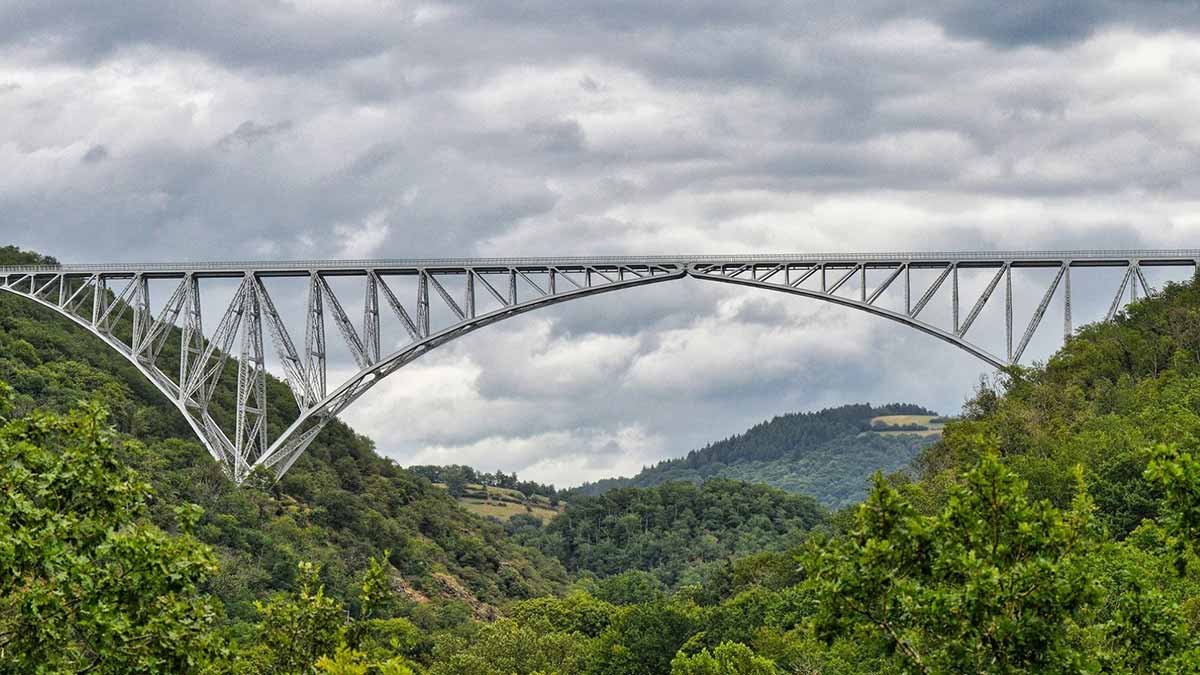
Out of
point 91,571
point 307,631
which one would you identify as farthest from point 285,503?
point 91,571

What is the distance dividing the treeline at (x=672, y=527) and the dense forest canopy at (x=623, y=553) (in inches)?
13.4

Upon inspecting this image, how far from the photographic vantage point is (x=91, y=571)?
19594 millimetres

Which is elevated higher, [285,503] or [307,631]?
[307,631]

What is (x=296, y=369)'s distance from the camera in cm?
6825

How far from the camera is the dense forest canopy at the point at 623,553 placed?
18.0 meters

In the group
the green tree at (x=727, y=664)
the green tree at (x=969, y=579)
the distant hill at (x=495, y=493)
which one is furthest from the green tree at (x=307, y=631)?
the distant hill at (x=495, y=493)

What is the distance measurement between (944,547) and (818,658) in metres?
36.4

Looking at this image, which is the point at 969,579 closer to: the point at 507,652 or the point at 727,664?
the point at 727,664

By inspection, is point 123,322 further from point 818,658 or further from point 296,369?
point 818,658

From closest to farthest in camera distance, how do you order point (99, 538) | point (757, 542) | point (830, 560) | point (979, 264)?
point (830, 560) < point (99, 538) < point (979, 264) < point (757, 542)

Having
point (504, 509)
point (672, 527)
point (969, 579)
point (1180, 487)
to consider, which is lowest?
point (504, 509)

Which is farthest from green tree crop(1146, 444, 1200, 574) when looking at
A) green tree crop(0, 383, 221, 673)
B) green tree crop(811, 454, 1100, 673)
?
green tree crop(0, 383, 221, 673)

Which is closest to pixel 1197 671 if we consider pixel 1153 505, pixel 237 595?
pixel 1153 505

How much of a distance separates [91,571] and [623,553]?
377 feet
